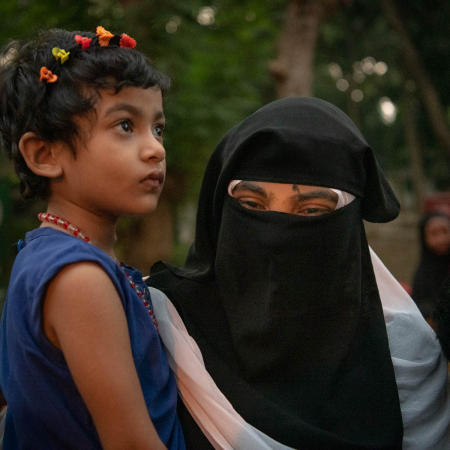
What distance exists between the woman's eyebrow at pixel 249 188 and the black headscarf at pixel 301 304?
0.8 inches

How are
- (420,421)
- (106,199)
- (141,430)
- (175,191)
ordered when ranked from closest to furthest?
1. (141,430)
2. (106,199)
3. (420,421)
4. (175,191)

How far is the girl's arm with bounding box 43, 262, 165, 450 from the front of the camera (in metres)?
1.43

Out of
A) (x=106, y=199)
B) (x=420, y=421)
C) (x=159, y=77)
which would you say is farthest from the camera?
(x=420, y=421)

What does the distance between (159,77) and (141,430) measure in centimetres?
92

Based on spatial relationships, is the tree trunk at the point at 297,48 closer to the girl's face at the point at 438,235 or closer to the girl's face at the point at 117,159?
the girl's face at the point at 438,235

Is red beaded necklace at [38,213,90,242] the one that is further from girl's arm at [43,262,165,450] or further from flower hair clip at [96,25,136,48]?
flower hair clip at [96,25,136,48]

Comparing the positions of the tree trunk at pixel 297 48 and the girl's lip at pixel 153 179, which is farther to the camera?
the tree trunk at pixel 297 48

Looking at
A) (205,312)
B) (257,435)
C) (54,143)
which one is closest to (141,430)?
(257,435)

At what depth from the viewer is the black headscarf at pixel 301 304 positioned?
72.3 inches

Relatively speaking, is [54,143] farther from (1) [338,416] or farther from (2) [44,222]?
(1) [338,416]

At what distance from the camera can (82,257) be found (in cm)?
146

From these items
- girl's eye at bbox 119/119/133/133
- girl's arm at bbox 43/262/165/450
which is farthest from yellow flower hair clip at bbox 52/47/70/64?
girl's arm at bbox 43/262/165/450

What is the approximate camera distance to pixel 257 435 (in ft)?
5.75

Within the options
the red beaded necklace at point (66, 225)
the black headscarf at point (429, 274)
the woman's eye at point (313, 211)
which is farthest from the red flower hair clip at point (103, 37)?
the black headscarf at point (429, 274)
